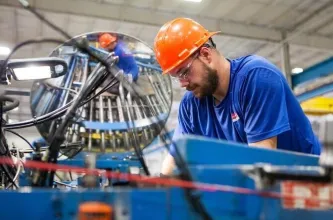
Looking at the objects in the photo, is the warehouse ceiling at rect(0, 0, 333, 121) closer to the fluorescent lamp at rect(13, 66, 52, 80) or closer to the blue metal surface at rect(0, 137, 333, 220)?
the fluorescent lamp at rect(13, 66, 52, 80)

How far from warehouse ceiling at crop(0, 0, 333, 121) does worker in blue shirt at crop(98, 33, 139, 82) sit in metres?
1.72

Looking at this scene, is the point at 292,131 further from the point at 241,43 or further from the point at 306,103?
the point at 241,43

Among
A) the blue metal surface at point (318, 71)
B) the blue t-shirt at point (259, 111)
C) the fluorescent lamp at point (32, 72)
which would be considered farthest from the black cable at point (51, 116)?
the blue metal surface at point (318, 71)

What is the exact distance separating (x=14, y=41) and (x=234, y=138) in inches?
199

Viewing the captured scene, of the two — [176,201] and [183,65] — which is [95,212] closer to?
[176,201]

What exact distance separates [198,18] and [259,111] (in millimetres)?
3839

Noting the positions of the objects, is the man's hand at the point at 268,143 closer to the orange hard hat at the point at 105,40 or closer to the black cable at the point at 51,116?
the black cable at the point at 51,116

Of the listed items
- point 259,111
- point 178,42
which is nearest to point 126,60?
point 178,42

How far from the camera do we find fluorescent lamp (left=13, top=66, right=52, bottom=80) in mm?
1341

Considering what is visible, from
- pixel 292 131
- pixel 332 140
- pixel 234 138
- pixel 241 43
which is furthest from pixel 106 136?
pixel 241 43

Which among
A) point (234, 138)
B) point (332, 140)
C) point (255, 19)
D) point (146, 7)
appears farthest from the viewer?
point (255, 19)

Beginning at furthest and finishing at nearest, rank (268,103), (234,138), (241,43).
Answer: (241,43) → (234,138) → (268,103)

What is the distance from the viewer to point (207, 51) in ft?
5.02

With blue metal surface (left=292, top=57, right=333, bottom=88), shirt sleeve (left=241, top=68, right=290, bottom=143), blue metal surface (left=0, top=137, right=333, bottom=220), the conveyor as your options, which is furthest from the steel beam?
blue metal surface (left=0, top=137, right=333, bottom=220)
